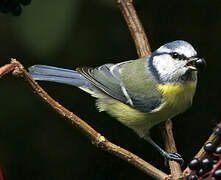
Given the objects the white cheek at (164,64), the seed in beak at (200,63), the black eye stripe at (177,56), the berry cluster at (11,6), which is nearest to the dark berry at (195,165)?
the seed in beak at (200,63)

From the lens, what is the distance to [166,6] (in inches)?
120

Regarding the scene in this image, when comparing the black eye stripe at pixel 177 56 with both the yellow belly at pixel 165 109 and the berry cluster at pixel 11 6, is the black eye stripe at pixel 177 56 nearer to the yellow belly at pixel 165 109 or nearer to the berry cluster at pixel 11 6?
the yellow belly at pixel 165 109

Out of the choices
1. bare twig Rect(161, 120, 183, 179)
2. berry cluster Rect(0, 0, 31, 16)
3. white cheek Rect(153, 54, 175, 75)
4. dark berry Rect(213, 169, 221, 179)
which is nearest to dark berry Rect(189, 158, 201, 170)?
dark berry Rect(213, 169, 221, 179)

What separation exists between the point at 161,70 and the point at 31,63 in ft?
2.96

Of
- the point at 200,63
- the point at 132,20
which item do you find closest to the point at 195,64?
the point at 200,63

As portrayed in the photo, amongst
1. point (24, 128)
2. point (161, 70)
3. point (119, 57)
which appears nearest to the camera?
point (161, 70)

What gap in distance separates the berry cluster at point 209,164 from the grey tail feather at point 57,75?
138 cm

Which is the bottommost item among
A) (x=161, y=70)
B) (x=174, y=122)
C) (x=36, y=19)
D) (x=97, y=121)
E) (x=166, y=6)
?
(x=174, y=122)

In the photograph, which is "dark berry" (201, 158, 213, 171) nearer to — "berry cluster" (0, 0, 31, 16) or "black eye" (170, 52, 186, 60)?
"black eye" (170, 52, 186, 60)

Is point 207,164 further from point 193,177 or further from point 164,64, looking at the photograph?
point 164,64

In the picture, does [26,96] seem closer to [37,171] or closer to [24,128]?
[24,128]

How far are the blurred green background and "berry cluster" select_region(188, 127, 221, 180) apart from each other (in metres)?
1.38

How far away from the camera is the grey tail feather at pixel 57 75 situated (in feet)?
8.84

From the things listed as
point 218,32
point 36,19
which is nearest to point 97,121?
point 36,19
